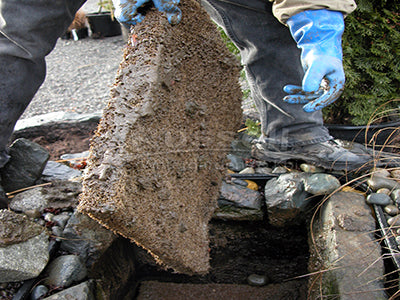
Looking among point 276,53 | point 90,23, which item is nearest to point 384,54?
point 276,53

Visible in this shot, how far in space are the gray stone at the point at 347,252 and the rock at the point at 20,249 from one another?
1.39 m

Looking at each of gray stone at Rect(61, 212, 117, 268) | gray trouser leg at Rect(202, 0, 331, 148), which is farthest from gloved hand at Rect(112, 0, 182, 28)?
gray stone at Rect(61, 212, 117, 268)

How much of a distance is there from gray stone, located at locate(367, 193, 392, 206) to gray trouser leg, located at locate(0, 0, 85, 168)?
2165 mm

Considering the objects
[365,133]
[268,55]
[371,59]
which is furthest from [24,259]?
[371,59]

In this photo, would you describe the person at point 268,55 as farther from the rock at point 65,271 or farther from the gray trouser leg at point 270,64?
the rock at point 65,271

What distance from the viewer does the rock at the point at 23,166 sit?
88.6 inches

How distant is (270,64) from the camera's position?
239cm

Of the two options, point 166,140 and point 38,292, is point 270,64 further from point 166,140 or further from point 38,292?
point 38,292

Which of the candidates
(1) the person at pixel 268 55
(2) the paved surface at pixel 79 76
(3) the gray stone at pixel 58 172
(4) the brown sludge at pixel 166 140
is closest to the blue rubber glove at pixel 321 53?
(1) the person at pixel 268 55

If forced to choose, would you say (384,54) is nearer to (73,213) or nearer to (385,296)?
(385,296)

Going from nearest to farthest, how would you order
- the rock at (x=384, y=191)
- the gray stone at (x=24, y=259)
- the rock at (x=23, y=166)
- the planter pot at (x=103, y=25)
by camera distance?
the gray stone at (x=24, y=259) < the rock at (x=384, y=191) < the rock at (x=23, y=166) < the planter pot at (x=103, y=25)

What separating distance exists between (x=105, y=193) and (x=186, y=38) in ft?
3.18

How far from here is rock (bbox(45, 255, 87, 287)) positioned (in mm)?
1697

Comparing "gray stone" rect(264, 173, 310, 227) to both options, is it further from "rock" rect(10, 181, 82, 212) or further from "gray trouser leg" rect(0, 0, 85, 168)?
"gray trouser leg" rect(0, 0, 85, 168)
